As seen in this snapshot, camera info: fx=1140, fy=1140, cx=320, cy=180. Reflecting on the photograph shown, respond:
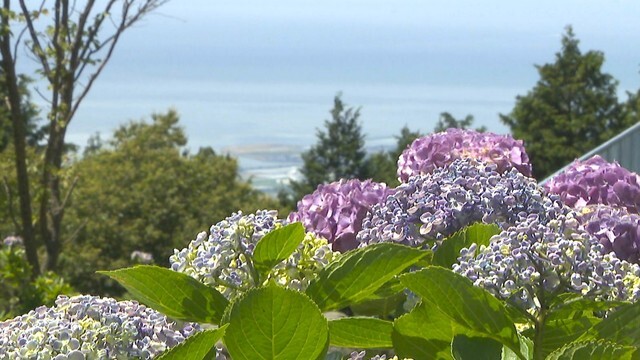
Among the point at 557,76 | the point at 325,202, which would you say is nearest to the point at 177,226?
the point at 557,76

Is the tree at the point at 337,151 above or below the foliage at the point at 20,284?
below

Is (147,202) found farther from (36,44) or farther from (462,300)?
(462,300)

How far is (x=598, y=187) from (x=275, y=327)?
0.86 m

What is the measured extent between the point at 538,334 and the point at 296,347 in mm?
208

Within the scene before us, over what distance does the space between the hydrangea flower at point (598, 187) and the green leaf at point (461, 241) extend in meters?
0.53

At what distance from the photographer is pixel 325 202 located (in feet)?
5.35

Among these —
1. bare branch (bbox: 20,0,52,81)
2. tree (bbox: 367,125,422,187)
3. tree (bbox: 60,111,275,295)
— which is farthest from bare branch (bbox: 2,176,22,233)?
tree (bbox: 367,125,422,187)

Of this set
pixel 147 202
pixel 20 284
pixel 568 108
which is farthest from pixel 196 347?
pixel 568 108

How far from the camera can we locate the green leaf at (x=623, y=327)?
3.04 ft

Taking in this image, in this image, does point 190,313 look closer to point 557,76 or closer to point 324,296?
point 324,296

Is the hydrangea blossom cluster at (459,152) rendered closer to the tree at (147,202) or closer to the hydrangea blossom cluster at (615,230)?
the hydrangea blossom cluster at (615,230)

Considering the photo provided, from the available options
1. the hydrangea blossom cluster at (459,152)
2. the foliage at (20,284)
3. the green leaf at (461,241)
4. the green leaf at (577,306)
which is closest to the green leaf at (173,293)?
the green leaf at (461,241)

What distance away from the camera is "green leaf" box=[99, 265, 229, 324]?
3.52 feet

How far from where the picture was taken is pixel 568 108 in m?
48.0
